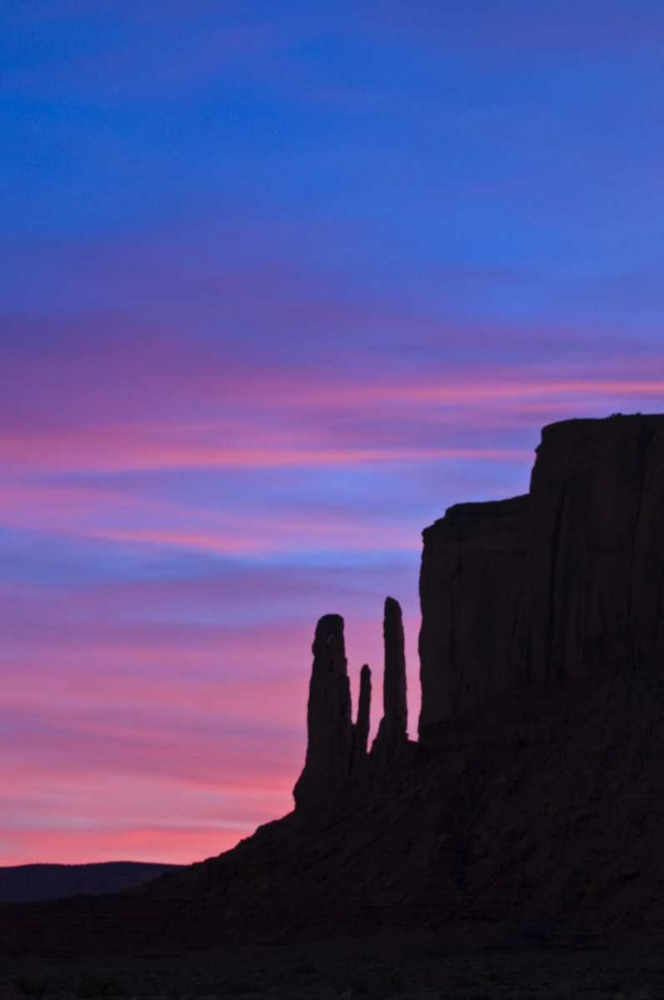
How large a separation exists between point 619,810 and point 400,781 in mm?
16939

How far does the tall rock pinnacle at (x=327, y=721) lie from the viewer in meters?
120

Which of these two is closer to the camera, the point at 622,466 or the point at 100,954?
the point at 100,954

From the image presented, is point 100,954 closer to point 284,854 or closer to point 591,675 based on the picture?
point 284,854

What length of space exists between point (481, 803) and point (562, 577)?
14.3m

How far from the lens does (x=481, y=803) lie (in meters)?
99.4

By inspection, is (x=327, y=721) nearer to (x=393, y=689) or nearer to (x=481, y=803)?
(x=393, y=689)

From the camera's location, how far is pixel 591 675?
10381cm

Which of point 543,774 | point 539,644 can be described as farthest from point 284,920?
point 539,644

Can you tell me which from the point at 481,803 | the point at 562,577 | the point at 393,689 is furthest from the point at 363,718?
the point at 481,803

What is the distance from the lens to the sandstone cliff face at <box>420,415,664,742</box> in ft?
343

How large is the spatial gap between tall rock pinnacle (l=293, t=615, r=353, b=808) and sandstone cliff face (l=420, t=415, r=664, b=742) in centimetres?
433

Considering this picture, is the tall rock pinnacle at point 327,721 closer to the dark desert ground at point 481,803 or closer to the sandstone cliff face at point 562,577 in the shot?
the dark desert ground at point 481,803

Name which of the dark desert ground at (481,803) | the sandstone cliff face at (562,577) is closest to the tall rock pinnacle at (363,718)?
the dark desert ground at (481,803)

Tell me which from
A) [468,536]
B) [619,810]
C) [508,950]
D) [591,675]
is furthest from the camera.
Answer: [468,536]
